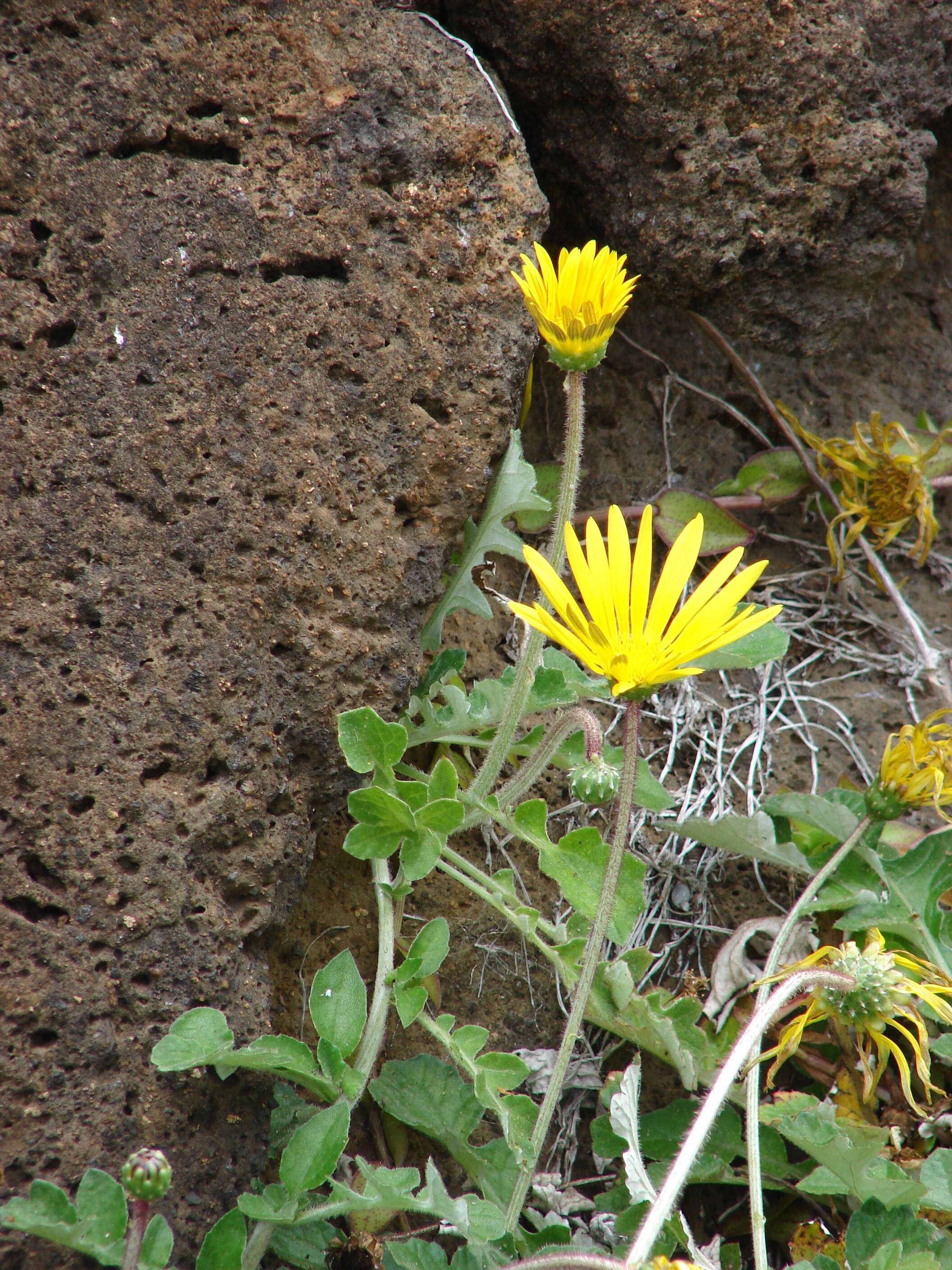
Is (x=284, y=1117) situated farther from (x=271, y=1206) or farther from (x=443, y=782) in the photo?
(x=443, y=782)

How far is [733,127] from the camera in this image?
254cm

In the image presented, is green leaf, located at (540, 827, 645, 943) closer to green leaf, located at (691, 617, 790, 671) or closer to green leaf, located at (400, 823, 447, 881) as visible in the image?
green leaf, located at (400, 823, 447, 881)

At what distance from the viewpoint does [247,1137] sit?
182cm

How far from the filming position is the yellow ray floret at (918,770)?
232cm

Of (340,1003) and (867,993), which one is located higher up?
(867,993)

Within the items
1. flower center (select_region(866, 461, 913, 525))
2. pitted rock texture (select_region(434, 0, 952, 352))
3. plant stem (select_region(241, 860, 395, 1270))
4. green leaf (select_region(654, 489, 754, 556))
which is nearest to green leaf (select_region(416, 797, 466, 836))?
plant stem (select_region(241, 860, 395, 1270))

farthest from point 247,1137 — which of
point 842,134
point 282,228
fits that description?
point 842,134

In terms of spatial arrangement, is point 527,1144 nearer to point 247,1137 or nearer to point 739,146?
point 247,1137

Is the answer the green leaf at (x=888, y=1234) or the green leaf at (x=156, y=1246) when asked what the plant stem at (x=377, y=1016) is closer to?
the green leaf at (x=156, y=1246)

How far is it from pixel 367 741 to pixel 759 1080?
4.02 ft

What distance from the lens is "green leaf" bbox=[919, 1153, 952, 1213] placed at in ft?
6.08

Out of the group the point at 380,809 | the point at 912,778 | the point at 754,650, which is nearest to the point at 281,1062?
the point at 380,809

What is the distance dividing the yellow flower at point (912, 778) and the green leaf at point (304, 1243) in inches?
59.6

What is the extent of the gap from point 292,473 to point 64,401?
449 mm
